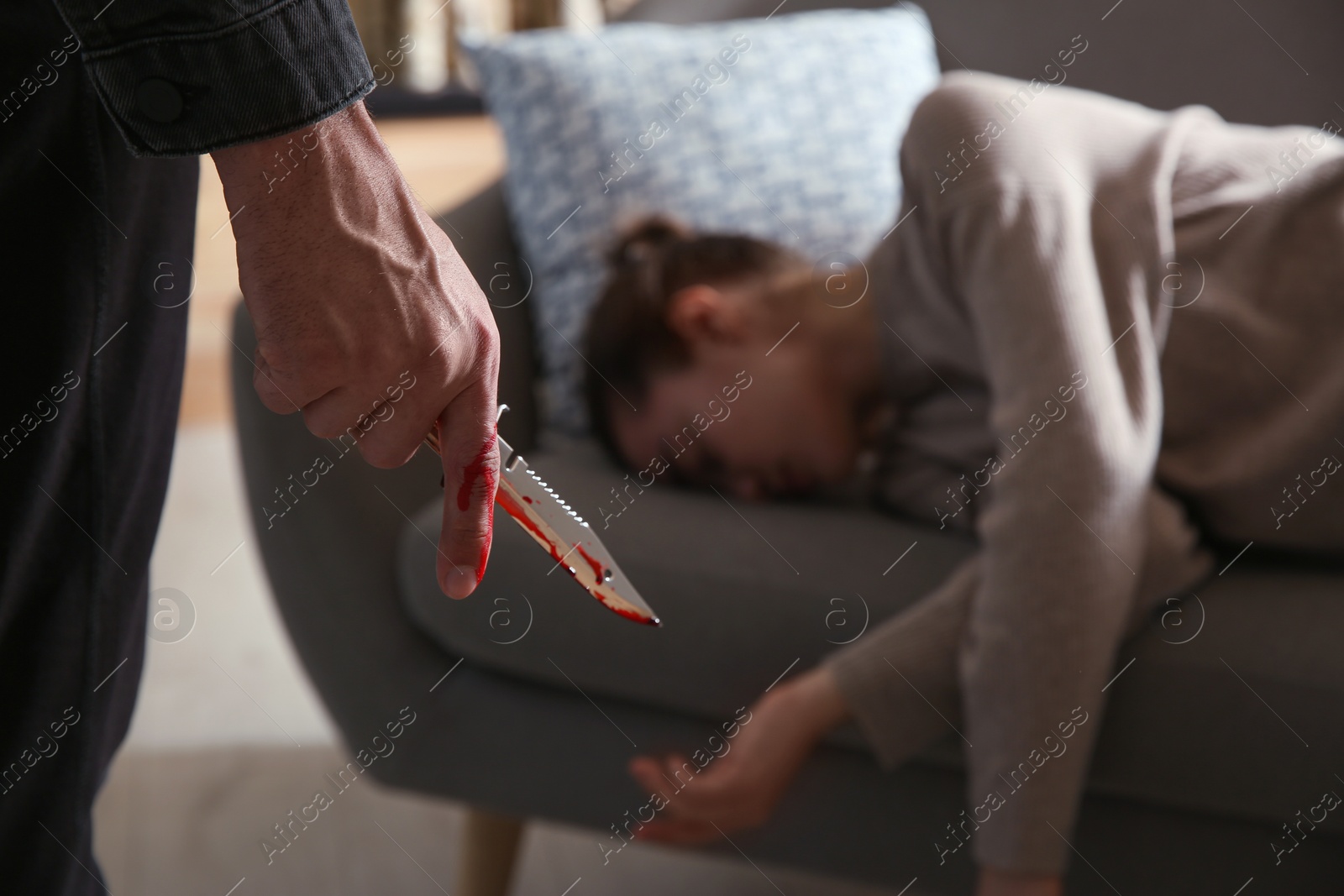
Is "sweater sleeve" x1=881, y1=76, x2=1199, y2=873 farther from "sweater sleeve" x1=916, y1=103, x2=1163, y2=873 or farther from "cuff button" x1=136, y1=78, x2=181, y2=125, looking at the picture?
"cuff button" x1=136, y1=78, x2=181, y2=125

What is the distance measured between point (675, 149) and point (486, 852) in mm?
717

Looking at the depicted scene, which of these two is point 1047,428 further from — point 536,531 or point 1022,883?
point 536,531

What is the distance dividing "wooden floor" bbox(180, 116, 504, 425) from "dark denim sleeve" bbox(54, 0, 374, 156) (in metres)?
1.76

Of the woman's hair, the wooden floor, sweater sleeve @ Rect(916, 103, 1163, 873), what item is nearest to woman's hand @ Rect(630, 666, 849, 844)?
sweater sleeve @ Rect(916, 103, 1163, 873)

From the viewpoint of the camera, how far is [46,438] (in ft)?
1.61

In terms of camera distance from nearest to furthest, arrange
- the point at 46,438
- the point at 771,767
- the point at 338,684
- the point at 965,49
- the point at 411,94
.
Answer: the point at 46,438 → the point at 771,767 → the point at 338,684 → the point at 965,49 → the point at 411,94

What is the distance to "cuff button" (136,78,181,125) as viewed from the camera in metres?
0.38

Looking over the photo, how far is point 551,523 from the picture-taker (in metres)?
0.49

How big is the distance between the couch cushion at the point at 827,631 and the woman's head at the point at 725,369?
0.15ft

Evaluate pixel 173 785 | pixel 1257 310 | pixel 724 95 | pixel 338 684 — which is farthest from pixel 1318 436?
pixel 173 785

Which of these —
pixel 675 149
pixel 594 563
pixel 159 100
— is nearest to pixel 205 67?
pixel 159 100

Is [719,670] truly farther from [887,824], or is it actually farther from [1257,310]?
[1257,310]

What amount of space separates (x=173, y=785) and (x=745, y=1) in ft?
3.83

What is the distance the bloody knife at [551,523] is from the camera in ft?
1.49
